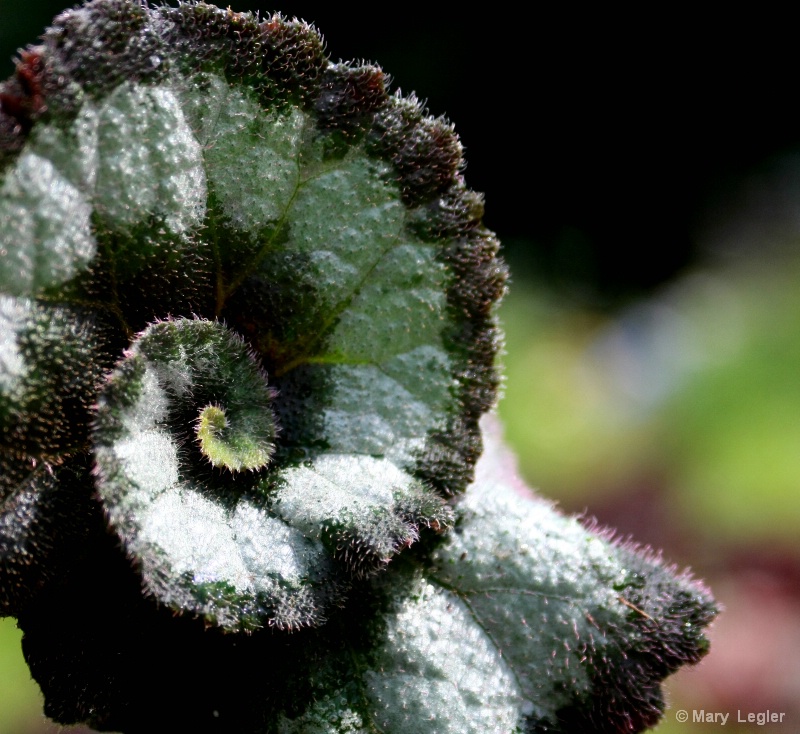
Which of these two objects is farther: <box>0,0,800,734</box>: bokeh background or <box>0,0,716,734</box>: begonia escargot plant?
<box>0,0,800,734</box>: bokeh background

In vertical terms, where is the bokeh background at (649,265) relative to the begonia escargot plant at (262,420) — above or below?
above

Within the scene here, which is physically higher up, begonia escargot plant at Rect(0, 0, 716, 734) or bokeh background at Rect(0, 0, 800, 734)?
bokeh background at Rect(0, 0, 800, 734)

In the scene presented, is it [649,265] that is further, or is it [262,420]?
[649,265]

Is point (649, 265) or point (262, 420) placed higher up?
point (649, 265)

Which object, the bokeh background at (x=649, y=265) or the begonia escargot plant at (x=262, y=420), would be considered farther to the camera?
the bokeh background at (x=649, y=265)
